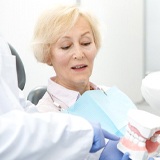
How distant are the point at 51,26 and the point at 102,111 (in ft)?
1.27

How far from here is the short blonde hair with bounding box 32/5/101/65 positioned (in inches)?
49.7

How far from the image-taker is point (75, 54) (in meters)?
1.27

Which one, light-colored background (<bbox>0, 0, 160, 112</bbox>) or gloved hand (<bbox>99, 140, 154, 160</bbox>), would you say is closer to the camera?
gloved hand (<bbox>99, 140, 154, 160</bbox>)

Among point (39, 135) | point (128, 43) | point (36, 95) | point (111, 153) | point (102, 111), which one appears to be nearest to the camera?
point (39, 135)

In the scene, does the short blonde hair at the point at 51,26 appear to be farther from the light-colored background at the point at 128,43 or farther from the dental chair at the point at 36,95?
the light-colored background at the point at 128,43

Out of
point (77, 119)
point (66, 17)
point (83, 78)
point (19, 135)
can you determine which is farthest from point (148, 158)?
point (66, 17)

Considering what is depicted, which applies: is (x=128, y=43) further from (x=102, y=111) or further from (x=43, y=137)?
(x=43, y=137)

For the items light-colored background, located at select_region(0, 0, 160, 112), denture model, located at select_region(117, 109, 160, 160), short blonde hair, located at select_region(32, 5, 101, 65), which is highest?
short blonde hair, located at select_region(32, 5, 101, 65)

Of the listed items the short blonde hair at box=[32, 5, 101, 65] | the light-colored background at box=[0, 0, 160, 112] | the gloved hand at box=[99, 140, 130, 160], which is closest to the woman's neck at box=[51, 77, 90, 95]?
the short blonde hair at box=[32, 5, 101, 65]

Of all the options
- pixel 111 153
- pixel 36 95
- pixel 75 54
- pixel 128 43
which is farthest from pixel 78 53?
pixel 128 43

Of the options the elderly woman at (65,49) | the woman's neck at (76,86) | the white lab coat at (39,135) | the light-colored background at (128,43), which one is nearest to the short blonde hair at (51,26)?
the elderly woman at (65,49)

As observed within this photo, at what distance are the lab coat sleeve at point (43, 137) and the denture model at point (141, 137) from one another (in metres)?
0.12

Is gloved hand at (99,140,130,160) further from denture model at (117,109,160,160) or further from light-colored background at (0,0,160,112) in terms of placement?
light-colored background at (0,0,160,112)

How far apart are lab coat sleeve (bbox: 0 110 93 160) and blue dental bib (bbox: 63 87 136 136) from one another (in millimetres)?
364
